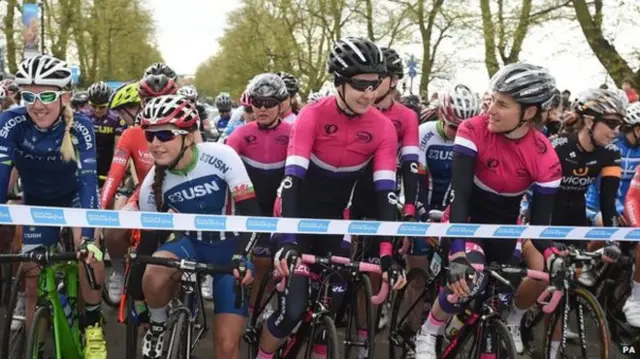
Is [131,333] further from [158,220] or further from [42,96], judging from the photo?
[42,96]

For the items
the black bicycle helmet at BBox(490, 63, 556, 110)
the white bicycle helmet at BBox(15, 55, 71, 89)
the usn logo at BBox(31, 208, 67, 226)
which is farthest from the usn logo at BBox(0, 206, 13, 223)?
the black bicycle helmet at BBox(490, 63, 556, 110)

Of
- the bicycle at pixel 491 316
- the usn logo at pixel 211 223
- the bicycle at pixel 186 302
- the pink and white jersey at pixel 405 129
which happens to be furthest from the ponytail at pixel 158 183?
the pink and white jersey at pixel 405 129

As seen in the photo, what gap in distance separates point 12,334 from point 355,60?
10.0ft

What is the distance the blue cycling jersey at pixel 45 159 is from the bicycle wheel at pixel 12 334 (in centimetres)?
59

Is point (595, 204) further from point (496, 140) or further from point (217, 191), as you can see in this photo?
point (217, 191)

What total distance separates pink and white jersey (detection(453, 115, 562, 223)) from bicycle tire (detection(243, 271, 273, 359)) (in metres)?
2.03

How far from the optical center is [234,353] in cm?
396

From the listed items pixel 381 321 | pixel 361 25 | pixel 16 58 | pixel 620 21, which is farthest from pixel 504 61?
pixel 16 58

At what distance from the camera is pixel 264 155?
5820 mm

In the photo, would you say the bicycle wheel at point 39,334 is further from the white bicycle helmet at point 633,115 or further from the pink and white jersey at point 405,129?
the white bicycle helmet at point 633,115

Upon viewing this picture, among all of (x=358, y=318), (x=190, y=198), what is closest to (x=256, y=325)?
(x=358, y=318)

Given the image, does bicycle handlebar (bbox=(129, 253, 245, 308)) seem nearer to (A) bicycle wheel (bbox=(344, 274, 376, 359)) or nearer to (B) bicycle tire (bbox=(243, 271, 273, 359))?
(A) bicycle wheel (bbox=(344, 274, 376, 359))

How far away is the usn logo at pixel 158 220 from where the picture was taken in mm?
3971

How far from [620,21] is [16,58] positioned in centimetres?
2824
